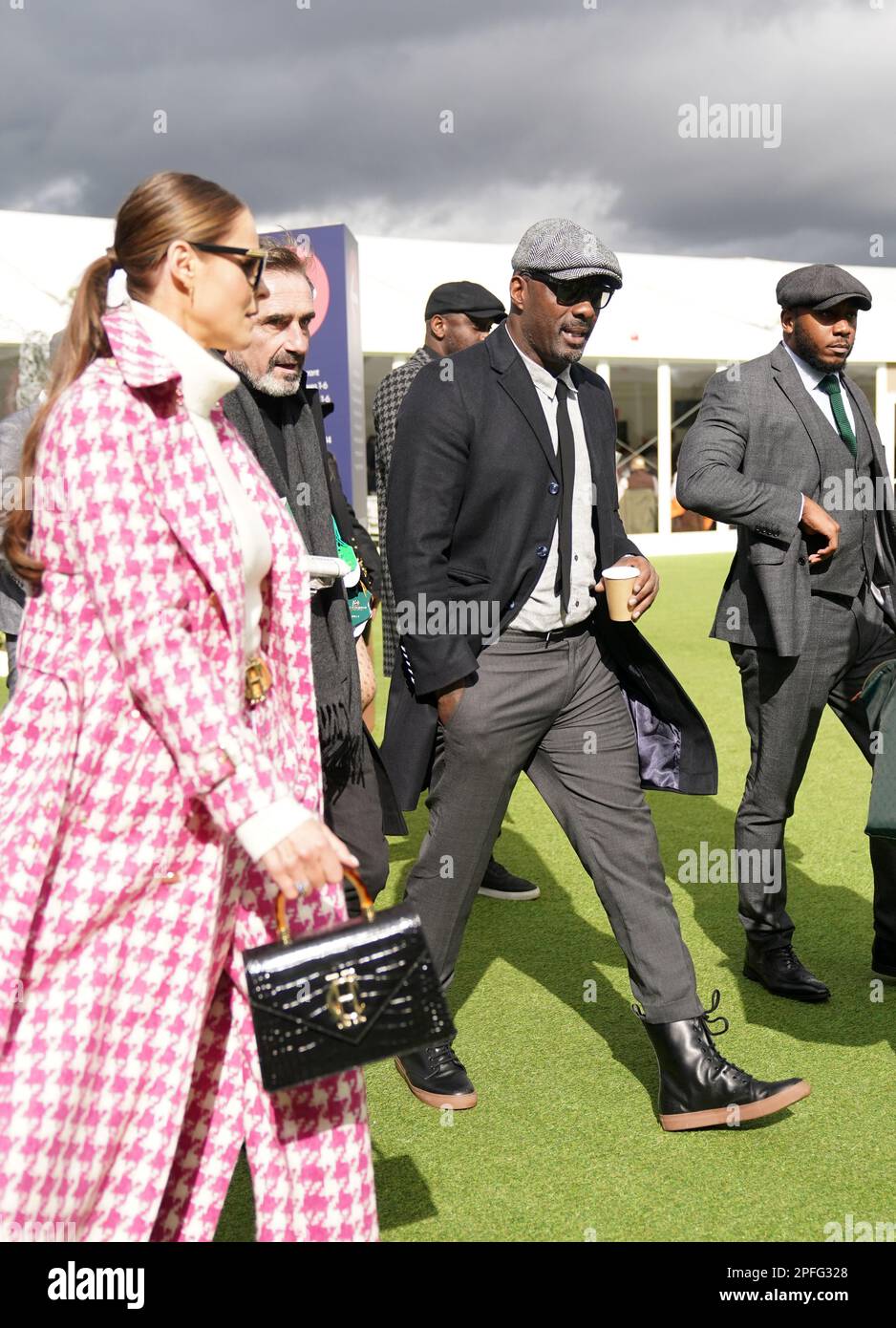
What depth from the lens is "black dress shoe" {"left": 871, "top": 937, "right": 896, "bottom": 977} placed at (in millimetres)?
4180

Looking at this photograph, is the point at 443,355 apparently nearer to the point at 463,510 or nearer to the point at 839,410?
the point at 839,410

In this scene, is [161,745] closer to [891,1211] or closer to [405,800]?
[405,800]

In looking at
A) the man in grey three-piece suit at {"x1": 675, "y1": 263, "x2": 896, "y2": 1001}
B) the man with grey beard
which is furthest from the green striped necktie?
the man with grey beard

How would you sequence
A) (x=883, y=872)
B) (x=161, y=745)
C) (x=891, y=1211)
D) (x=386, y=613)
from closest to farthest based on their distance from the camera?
1. (x=161, y=745)
2. (x=891, y=1211)
3. (x=883, y=872)
4. (x=386, y=613)

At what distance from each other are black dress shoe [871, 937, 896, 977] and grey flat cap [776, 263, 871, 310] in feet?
6.25

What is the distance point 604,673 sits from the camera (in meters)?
3.49

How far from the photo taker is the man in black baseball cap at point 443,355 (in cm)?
534

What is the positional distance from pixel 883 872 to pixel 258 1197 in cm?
262

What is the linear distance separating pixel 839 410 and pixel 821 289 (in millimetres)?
361

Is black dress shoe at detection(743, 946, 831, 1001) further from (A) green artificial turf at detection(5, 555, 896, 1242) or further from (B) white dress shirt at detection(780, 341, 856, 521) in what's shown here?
(B) white dress shirt at detection(780, 341, 856, 521)

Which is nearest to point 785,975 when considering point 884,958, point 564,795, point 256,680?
point 884,958

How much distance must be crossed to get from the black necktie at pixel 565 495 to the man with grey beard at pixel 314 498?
21.1 inches

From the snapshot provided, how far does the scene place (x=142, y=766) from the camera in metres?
1.99
